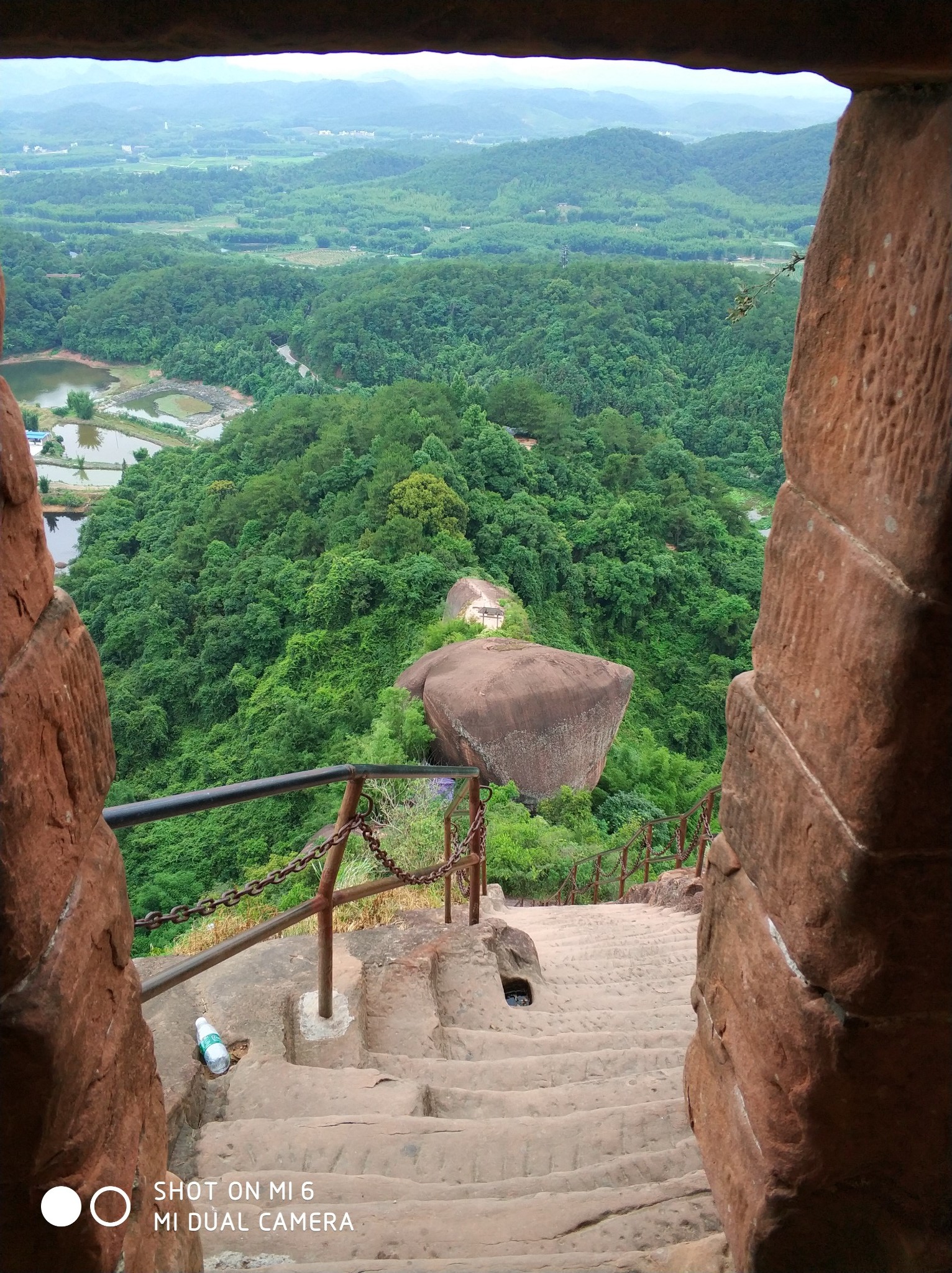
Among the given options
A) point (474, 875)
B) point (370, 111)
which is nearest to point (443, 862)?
Answer: point (474, 875)

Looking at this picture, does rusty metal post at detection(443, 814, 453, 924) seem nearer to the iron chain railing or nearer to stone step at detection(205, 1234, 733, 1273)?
the iron chain railing

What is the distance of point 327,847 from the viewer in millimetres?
2701

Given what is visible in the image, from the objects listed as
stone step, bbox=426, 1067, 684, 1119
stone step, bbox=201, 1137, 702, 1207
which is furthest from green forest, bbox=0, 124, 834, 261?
stone step, bbox=201, 1137, 702, 1207

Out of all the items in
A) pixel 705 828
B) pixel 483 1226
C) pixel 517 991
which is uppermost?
pixel 483 1226

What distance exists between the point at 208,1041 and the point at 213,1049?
30 mm

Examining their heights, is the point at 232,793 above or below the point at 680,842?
above

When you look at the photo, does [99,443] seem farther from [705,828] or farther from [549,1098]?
[549,1098]

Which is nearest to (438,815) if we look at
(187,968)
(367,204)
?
(187,968)

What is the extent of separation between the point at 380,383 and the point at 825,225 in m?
40.2

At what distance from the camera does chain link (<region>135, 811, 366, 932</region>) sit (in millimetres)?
2236

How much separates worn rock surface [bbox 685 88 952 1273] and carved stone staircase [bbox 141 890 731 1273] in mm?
347

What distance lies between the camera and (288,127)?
5817 inches

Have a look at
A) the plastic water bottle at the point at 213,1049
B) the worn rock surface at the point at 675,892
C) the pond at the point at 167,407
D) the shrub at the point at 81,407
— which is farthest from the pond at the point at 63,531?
the plastic water bottle at the point at 213,1049

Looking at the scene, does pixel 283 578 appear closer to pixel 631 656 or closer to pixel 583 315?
pixel 631 656
